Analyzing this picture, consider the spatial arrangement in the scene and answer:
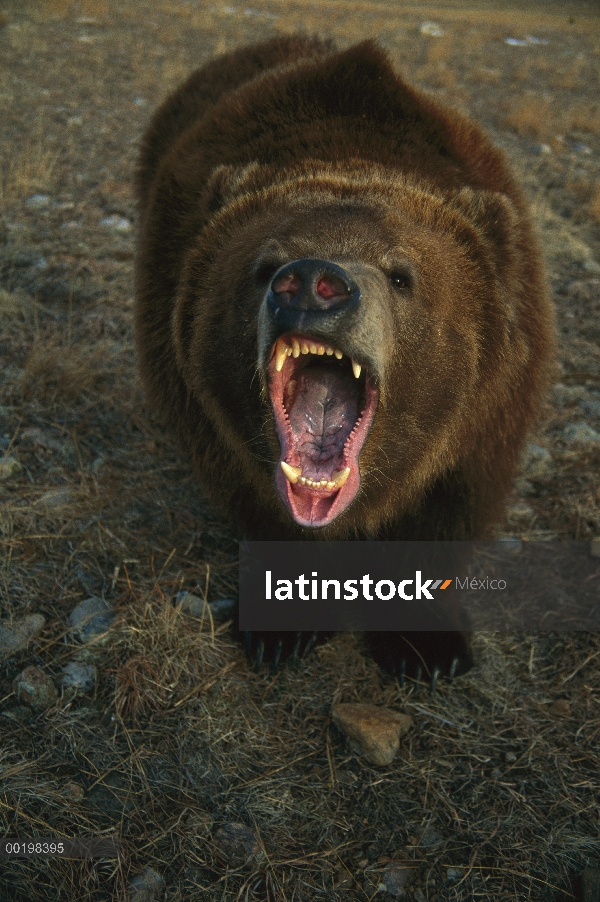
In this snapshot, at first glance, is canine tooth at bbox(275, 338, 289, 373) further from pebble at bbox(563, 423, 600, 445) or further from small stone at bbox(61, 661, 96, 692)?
pebble at bbox(563, 423, 600, 445)

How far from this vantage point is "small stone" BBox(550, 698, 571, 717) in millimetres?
2480

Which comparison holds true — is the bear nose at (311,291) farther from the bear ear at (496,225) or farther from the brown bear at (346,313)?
Answer: the bear ear at (496,225)

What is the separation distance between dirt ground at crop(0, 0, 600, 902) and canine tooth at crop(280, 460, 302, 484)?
A: 2.72 ft

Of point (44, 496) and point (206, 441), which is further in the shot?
point (44, 496)

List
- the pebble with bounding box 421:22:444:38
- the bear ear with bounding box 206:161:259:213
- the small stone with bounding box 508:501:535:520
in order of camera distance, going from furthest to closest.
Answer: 1. the pebble with bounding box 421:22:444:38
2. the small stone with bounding box 508:501:535:520
3. the bear ear with bounding box 206:161:259:213

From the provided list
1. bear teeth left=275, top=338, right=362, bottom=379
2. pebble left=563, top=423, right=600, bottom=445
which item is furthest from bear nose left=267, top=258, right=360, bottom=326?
pebble left=563, top=423, right=600, bottom=445

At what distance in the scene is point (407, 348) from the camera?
2107 mm

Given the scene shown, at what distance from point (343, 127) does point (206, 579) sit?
175 cm

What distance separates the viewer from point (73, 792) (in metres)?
2.02

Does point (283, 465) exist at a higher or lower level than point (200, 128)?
lower

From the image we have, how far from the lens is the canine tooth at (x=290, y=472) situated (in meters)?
1.98

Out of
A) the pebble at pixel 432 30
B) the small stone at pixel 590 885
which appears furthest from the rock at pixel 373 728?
the pebble at pixel 432 30

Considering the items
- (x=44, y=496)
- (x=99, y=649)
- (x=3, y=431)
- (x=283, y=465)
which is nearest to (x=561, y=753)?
(x=283, y=465)

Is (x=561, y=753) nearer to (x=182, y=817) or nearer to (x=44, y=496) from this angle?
(x=182, y=817)
